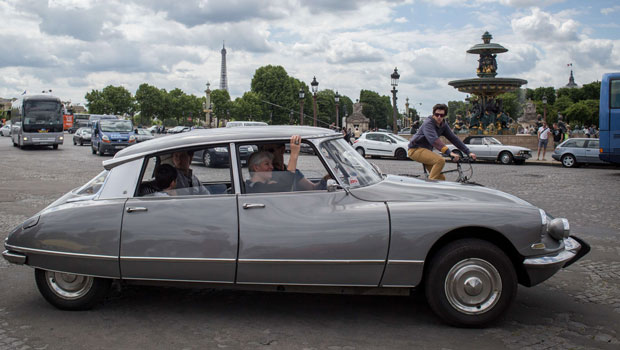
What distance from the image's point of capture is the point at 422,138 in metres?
8.13

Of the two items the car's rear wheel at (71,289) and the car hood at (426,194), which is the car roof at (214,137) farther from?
the car's rear wheel at (71,289)

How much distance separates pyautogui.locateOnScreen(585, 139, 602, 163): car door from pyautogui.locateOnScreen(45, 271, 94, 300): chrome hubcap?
22584mm

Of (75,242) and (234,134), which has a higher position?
(234,134)

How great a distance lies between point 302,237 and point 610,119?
17.0 metres

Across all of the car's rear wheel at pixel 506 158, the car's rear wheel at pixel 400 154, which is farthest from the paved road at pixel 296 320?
the car's rear wheel at pixel 400 154

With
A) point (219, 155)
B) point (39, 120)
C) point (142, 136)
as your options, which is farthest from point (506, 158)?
point (39, 120)

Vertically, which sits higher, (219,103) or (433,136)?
(219,103)

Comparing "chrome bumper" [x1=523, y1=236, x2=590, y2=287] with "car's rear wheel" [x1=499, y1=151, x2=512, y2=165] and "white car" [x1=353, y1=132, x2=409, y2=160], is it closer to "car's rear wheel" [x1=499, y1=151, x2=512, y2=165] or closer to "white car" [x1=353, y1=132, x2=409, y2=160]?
"car's rear wheel" [x1=499, y1=151, x2=512, y2=165]

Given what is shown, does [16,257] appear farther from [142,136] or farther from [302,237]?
[142,136]

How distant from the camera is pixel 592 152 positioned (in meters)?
22.6

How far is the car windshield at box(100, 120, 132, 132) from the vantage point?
28875mm

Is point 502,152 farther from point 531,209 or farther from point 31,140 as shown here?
point 31,140

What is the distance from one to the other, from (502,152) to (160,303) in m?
23.3

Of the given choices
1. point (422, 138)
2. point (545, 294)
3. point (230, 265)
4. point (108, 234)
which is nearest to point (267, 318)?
point (230, 265)
